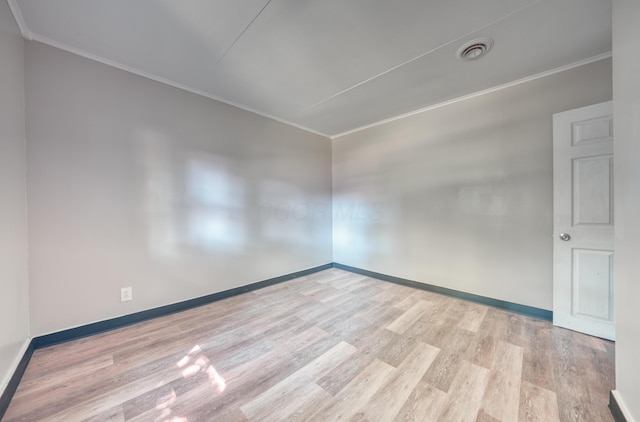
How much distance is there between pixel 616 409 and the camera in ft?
3.90

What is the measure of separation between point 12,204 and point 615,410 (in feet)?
12.8

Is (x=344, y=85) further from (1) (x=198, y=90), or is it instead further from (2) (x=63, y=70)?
(2) (x=63, y=70)

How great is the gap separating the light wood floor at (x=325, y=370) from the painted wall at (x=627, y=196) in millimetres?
344

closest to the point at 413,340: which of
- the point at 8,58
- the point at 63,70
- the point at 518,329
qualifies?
the point at 518,329

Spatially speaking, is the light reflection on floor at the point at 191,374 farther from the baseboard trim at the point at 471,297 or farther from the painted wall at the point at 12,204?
the baseboard trim at the point at 471,297

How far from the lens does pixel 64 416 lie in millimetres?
1239

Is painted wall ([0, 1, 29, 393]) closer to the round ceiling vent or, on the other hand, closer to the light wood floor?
the light wood floor

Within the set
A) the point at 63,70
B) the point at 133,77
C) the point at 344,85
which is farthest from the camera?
Result: the point at 344,85

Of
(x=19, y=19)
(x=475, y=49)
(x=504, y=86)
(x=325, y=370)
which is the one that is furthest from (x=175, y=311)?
(x=504, y=86)

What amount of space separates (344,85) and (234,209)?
2.02 meters

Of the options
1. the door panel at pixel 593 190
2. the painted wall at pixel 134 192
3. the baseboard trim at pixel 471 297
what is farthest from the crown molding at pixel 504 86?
the baseboard trim at pixel 471 297

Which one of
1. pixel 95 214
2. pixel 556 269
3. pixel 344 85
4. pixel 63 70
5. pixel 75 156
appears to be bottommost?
pixel 556 269

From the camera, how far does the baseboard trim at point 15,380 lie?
49.1 inches

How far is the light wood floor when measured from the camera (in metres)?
1.27
